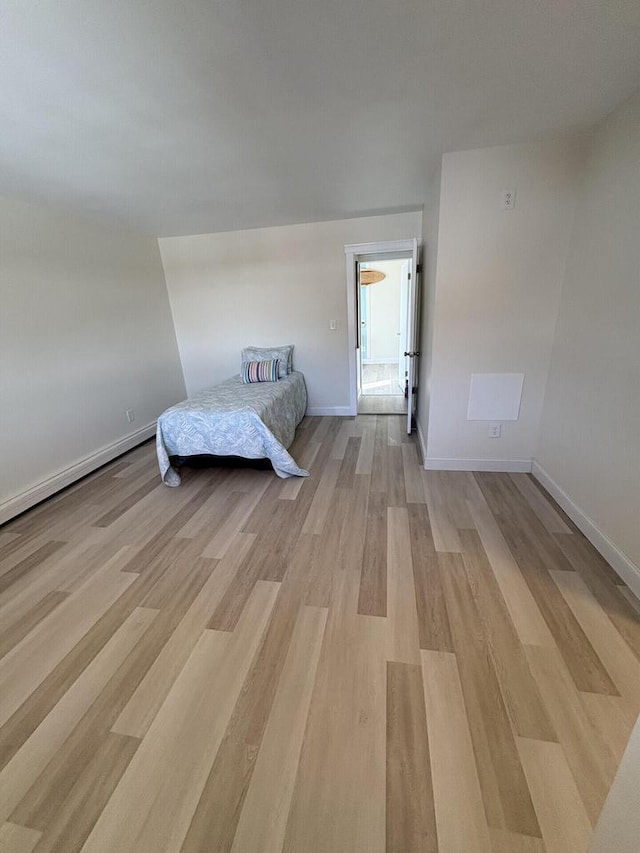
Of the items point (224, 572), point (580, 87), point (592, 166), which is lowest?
point (224, 572)

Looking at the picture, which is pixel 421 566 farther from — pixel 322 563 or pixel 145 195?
pixel 145 195

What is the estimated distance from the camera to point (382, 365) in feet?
24.7

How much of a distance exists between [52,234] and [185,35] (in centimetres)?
243

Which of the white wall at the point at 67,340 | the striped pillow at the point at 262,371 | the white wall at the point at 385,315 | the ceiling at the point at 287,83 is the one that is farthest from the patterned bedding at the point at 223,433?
the white wall at the point at 385,315

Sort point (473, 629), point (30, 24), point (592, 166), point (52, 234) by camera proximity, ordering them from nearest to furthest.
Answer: point (30, 24) < point (473, 629) < point (592, 166) < point (52, 234)

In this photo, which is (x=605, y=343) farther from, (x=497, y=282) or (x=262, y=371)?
(x=262, y=371)

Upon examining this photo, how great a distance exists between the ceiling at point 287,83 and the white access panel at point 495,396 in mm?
1468

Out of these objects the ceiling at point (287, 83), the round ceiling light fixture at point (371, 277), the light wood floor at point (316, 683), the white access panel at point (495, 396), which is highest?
the ceiling at point (287, 83)

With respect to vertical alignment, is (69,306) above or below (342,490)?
above

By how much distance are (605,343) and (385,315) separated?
6.03 metres

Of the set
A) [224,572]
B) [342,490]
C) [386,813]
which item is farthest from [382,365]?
[386,813]

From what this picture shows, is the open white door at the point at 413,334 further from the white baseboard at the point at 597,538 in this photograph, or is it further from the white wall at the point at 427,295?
the white baseboard at the point at 597,538

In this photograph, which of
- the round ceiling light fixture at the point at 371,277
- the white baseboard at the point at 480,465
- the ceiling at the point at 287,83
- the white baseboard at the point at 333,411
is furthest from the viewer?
the round ceiling light fixture at the point at 371,277

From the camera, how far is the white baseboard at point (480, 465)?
260cm
